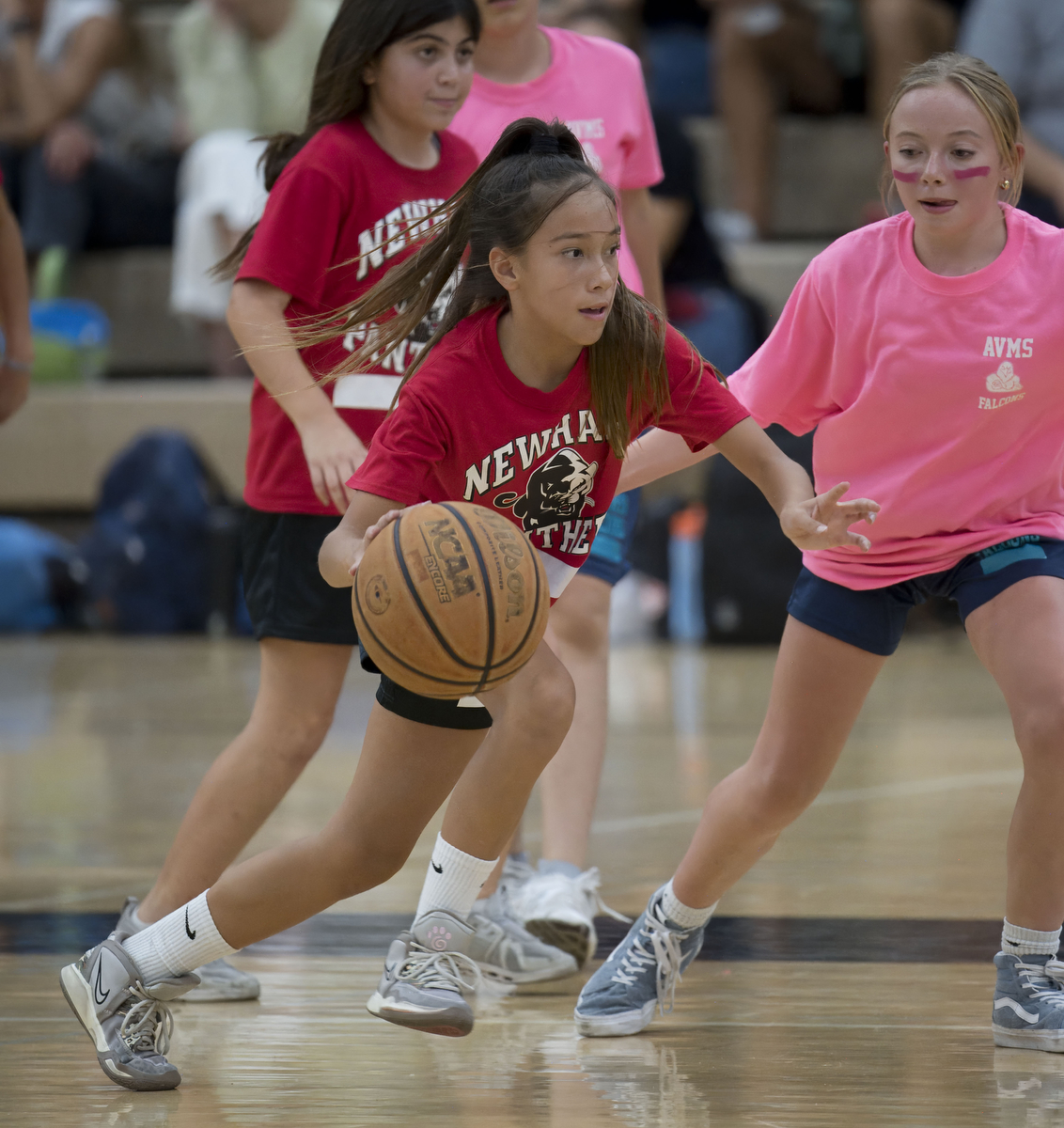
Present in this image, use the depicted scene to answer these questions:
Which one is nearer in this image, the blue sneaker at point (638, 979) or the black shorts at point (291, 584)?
the blue sneaker at point (638, 979)

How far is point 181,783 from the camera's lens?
4.95 metres

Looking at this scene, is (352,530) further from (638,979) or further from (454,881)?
(638,979)

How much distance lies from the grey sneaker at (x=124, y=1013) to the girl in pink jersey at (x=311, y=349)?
38cm

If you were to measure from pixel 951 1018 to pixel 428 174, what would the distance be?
1.71 metres

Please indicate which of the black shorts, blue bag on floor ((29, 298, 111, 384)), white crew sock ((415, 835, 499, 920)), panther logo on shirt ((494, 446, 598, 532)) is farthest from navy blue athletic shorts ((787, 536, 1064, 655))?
blue bag on floor ((29, 298, 111, 384))

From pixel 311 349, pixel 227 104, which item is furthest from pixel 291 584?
pixel 227 104

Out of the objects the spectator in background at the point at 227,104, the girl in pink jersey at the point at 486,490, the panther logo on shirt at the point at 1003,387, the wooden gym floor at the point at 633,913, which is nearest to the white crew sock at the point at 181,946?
the girl in pink jersey at the point at 486,490

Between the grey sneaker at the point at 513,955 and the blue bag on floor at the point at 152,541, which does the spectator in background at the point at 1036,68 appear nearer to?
the blue bag on floor at the point at 152,541

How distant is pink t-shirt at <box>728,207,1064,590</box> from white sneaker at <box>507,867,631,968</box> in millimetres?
834

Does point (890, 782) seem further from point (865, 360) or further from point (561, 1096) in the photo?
point (561, 1096)

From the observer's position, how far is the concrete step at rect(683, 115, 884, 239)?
9.66 meters

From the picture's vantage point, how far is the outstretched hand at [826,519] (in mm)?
2367

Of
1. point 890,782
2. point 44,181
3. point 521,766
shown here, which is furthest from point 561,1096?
point 44,181

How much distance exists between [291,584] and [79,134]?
7.02 metres
